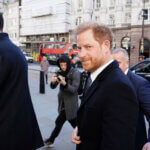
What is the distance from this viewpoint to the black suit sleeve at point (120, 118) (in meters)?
1.27

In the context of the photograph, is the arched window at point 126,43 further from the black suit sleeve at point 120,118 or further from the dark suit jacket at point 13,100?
the black suit sleeve at point 120,118

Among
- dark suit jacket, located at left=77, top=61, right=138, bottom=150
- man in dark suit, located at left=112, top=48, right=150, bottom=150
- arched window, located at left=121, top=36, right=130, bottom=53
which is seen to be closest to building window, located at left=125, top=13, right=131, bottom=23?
arched window, located at left=121, top=36, right=130, bottom=53

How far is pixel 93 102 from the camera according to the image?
1389 mm

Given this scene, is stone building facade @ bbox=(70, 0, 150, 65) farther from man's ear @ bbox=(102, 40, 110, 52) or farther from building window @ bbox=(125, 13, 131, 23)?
man's ear @ bbox=(102, 40, 110, 52)

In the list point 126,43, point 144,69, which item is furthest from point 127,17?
point 144,69

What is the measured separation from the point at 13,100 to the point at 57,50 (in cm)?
3222

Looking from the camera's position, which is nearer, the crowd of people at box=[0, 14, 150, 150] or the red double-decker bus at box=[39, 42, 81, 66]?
the crowd of people at box=[0, 14, 150, 150]

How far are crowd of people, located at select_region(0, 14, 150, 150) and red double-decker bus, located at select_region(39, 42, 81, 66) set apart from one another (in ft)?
85.4

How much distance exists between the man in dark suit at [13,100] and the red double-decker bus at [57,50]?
85.4 feet

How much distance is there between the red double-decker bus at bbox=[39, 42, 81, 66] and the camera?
30766mm

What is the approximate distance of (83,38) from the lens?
1489mm

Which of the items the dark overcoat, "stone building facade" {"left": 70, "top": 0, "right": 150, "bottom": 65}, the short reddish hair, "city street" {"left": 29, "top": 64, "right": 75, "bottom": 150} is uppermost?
"stone building facade" {"left": 70, "top": 0, "right": 150, "bottom": 65}

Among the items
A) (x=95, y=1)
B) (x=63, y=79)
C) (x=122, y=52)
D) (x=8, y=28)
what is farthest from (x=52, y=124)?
(x=8, y=28)

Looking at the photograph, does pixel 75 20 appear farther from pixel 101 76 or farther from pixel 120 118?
pixel 120 118
